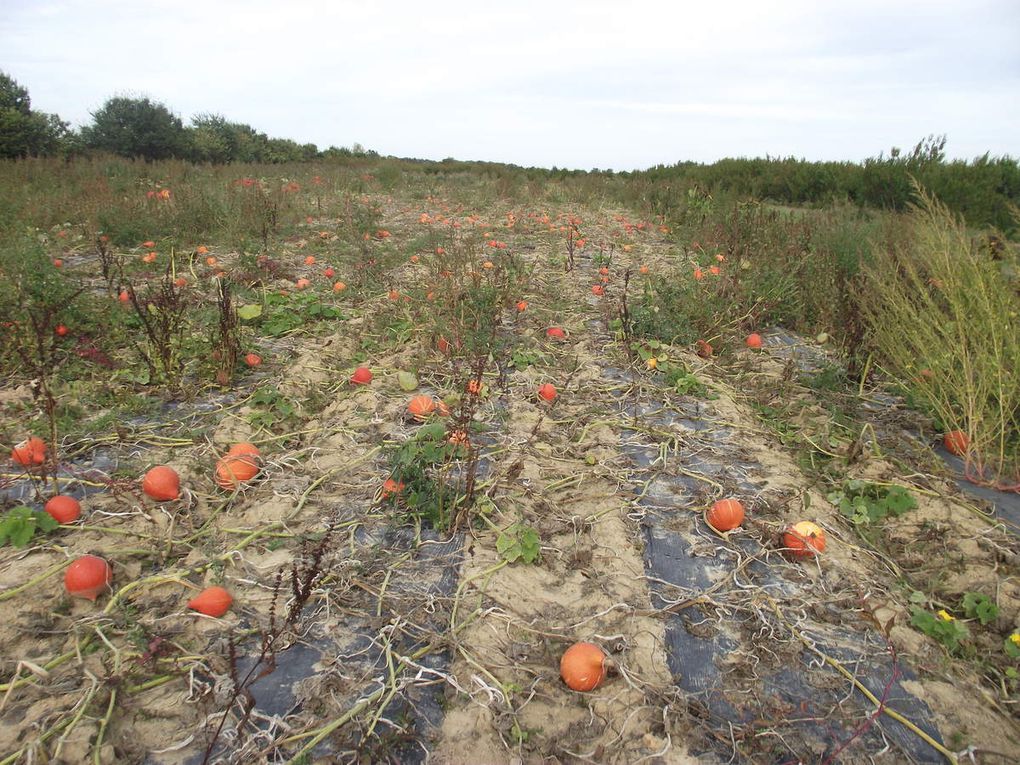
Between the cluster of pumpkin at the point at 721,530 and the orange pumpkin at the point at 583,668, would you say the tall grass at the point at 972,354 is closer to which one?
the cluster of pumpkin at the point at 721,530

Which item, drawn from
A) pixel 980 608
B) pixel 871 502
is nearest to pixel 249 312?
pixel 871 502

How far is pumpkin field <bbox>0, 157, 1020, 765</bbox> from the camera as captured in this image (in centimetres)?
182

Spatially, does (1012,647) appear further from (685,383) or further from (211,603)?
(211,603)

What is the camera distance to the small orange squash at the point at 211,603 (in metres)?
2.11

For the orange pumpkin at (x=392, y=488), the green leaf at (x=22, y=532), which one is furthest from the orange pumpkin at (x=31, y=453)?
the orange pumpkin at (x=392, y=488)

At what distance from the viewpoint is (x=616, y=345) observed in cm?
474

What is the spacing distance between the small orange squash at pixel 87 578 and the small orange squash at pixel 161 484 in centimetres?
49

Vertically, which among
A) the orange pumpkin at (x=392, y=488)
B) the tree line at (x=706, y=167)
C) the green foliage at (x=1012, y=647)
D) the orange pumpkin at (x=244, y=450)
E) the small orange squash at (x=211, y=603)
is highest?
the tree line at (x=706, y=167)

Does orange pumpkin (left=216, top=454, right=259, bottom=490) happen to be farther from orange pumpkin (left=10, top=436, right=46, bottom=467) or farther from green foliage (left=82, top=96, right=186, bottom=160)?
green foliage (left=82, top=96, right=186, bottom=160)

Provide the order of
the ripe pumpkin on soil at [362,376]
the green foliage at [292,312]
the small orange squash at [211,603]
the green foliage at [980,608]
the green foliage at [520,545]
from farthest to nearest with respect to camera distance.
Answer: the green foliage at [292,312] < the ripe pumpkin on soil at [362,376] < the green foliage at [520,545] < the green foliage at [980,608] < the small orange squash at [211,603]

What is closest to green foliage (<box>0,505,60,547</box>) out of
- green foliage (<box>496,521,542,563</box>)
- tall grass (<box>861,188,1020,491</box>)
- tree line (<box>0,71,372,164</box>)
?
green foliage (<box>496,521,542,563</box>)

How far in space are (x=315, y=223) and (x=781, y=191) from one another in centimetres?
1135

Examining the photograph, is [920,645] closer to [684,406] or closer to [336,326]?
[684,406]

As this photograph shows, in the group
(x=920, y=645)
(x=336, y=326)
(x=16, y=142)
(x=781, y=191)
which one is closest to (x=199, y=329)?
(x=336, y=326)
